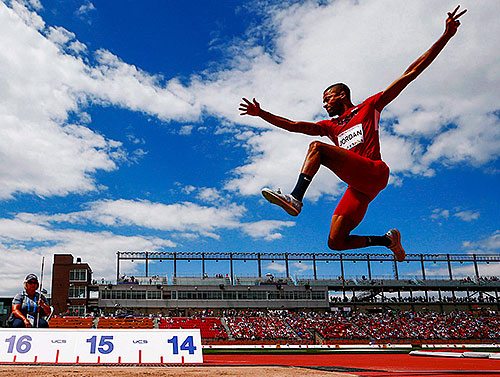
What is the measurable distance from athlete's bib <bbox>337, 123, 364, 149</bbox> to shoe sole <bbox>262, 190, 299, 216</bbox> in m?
1.64

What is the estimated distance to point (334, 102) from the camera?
776 cm

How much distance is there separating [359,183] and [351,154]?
468 millimetres

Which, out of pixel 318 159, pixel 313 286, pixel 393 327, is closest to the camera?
pixel 318 159

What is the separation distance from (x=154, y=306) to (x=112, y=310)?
17.8 ft

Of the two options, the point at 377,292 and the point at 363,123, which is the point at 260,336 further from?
the point at 363,123

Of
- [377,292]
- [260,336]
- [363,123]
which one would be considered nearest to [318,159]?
[363,123]

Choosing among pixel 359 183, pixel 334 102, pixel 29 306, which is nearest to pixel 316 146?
pixel 359 183

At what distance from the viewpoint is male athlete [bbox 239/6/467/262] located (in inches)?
258

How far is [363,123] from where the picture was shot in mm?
7219

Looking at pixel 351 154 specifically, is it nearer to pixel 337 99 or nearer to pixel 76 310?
pixel 337 99

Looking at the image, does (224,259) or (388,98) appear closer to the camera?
(388,98)

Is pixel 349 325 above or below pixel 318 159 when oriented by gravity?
below

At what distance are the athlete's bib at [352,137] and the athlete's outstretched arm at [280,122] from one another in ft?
1.98

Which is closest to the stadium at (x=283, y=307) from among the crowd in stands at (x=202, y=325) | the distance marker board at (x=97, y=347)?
the crowd in stands at (x=202, y=325)
